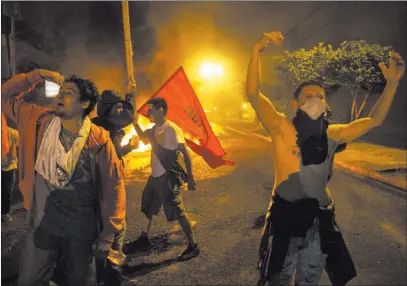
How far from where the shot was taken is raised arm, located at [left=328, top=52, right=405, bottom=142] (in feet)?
8.63

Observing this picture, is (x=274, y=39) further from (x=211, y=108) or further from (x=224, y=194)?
(x=211, y=108)

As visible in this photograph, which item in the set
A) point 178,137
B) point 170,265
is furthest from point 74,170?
point 170,265

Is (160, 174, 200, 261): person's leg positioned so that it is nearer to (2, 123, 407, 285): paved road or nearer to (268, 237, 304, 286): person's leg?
(2, 123, 407, 285): paved road

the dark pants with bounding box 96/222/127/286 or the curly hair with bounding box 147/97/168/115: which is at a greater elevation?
the curly hair with bounding box 147/97/168/115

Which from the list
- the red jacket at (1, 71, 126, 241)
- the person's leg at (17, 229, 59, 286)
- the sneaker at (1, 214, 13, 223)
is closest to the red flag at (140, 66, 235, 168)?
the red jacket at (1, 71, 126, 241)

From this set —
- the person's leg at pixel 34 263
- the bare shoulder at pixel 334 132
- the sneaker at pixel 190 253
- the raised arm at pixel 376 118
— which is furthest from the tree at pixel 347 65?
the person's leg at pixel 34 263

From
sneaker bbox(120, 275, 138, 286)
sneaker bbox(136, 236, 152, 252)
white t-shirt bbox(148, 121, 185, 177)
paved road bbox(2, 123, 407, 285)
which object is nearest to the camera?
sneaker bbox(120, 275, 138, 286)

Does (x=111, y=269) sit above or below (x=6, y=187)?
below

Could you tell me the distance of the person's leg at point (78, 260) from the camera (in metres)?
2.31

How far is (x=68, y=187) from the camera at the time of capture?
89.4 inches

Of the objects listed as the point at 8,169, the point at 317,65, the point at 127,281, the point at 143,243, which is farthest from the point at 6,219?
the point at 317,65

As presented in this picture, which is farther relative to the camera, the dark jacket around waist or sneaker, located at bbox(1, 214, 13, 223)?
sneaker, located at bbox(1, 214, 13, 223)

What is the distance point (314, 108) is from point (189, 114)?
2.39 metres

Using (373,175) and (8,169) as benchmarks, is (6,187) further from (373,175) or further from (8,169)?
(373,175)
